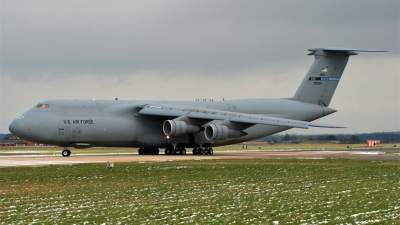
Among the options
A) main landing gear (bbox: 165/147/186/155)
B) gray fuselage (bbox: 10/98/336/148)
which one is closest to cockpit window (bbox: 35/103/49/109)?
gray fuselage (bbox: 10/98/336/148)

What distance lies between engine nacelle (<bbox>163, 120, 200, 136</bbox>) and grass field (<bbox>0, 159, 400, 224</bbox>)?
16.7m

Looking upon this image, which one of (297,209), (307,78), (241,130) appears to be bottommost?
(297,209)

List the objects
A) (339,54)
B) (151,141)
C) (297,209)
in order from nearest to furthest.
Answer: (297,209) < (151,141) < (339,54)

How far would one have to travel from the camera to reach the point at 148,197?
1395 centimetres

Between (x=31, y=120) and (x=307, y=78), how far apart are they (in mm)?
Result: 21649

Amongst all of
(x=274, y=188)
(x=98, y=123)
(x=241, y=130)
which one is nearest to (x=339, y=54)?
(x=241, y=130)

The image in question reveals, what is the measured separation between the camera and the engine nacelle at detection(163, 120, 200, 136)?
38.6m

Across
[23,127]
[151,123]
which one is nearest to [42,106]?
[23,127]

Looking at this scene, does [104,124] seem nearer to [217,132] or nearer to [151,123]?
[151,123]

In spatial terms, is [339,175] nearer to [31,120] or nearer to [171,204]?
[171,204]

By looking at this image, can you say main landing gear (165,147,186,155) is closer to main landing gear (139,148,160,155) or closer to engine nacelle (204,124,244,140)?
main landing gear (139,148,160,155)

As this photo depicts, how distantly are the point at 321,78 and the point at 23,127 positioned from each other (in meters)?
23.1

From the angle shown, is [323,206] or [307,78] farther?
[307,78]

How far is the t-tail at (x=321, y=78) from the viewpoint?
155ft
